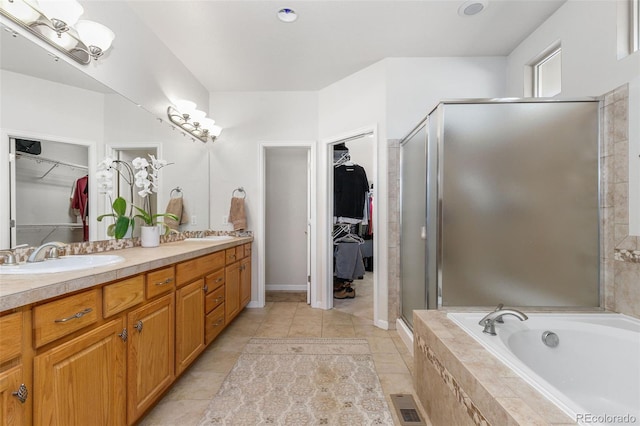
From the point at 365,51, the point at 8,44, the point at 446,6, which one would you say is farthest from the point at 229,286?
the point at 446,6

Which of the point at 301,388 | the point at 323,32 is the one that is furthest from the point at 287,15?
the point at 301,388

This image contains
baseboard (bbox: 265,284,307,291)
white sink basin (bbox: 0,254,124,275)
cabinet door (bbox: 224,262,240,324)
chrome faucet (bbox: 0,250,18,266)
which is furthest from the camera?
baseboard (bbox: 265,284,307,291)

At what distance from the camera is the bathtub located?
1.27 metres

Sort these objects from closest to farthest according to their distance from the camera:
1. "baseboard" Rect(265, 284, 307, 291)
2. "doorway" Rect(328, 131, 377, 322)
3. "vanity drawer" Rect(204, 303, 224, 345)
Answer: "vanity drawer" Rect(204, 303, 224, 345), "doorway" Rect(328, 131, 377, 322), "baseboard" Rect(265, 284, 307, 291)

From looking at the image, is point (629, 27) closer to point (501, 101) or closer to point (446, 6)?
point (501, 101)

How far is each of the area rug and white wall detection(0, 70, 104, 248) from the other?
136cm

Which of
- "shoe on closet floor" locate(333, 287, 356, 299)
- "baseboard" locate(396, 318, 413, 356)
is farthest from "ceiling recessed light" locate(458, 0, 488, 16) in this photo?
"shoe on closet floor" locate(333, 287, 356, 299)

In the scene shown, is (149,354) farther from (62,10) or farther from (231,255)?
(62,10)

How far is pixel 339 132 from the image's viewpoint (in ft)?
10.2

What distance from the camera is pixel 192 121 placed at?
112 inches

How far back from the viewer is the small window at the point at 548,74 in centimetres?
225

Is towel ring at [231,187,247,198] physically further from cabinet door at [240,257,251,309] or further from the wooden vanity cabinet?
the wooden vanity cabinet

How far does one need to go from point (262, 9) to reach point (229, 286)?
2192mm

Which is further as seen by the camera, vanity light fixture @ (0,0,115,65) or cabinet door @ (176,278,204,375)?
cabinet door @ (176,278,204,375)
